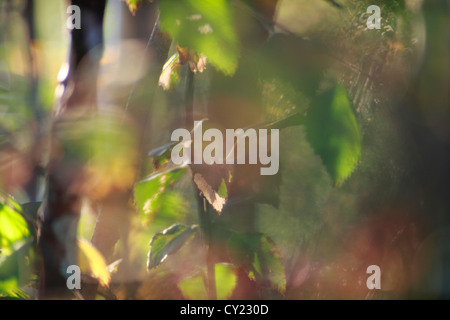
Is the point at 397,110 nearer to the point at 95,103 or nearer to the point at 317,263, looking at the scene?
the point at 317,263

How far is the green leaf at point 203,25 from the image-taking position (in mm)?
255

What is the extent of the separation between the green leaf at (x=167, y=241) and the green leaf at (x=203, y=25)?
14 centimetres

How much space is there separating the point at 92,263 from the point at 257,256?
0.14m

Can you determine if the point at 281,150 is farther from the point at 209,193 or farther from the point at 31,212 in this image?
the point at 31,212

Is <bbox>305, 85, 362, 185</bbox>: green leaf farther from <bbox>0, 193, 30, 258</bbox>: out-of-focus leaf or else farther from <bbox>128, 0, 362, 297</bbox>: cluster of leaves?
<bbox>0, 193, 30, 258</bbox>: out-of-focus leaf

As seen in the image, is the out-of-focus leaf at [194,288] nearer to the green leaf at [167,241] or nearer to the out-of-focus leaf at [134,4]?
the green leaf at [167,241]

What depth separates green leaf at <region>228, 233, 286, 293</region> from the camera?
0.32m

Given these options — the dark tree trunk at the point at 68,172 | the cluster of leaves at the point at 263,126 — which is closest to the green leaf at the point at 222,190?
the cluster of leaves at the point at 263,126

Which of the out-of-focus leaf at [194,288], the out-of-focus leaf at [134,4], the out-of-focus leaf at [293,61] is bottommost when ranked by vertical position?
the out-of-focus leaf at [194,288]

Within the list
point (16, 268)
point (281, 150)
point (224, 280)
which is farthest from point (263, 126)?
point (16, 268)

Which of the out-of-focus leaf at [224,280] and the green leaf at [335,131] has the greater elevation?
the green leaf at [335,131]

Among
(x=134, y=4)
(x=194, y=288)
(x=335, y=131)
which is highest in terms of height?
→ (x=134, y=4)

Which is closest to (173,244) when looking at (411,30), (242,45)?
(242,45)

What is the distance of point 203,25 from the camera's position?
0.84ft
